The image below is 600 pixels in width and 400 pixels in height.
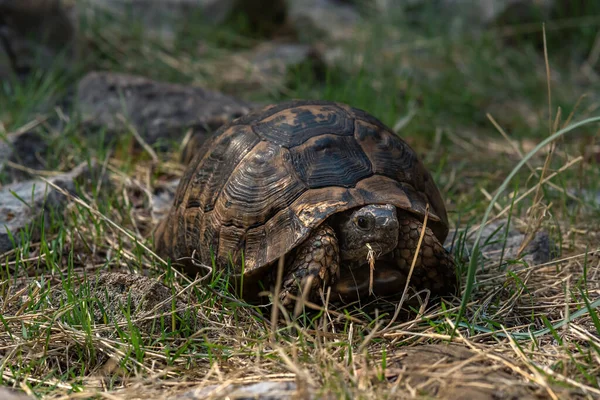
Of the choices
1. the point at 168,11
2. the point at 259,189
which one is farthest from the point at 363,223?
the point at 168,11

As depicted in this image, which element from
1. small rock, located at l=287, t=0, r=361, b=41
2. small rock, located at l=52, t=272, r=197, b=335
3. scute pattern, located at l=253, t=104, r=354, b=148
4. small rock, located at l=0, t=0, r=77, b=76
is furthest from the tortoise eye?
small rock, located at l=287, t=0, r=361, b=41

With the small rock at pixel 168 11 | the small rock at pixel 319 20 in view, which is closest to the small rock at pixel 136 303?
the small rock at pixel 168 11

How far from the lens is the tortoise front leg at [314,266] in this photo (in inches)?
94.2

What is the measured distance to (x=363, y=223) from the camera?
95.5 inches

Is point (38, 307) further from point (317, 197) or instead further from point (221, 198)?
point (317, 197)

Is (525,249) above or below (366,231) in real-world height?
below

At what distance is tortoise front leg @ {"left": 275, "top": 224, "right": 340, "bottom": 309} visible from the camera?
2.39 m

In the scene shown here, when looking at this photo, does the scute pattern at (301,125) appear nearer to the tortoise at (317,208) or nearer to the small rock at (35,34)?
the tortoise at (317,208)

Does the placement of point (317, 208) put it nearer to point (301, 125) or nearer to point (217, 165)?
point (301, 125)

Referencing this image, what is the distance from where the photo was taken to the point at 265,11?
8047mm

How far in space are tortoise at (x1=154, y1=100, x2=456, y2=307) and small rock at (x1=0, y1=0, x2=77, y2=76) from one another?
3.33 meters

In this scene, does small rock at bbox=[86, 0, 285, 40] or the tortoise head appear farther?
small rock at bbox=[86, 0, 285, 40]

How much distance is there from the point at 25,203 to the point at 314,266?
158cm

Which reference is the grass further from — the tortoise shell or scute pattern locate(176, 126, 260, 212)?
scute pattern locate(176, 126, 260, 212)
